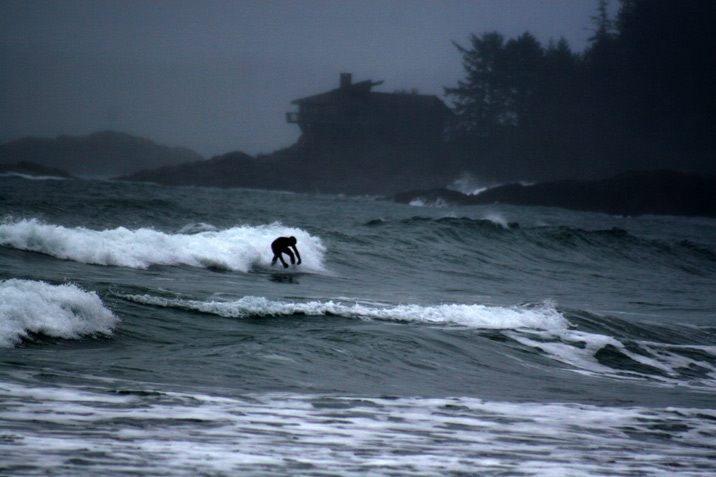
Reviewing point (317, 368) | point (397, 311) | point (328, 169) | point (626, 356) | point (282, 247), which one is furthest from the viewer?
point (328, 169)

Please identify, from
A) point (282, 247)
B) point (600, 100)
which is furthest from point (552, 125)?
point (282, 247)

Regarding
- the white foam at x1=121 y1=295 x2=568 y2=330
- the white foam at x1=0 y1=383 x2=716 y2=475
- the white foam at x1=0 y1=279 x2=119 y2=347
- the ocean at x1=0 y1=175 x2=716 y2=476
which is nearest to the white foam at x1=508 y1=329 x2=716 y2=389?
the ocean at x1=0 y1=175 x2=716 y2=476

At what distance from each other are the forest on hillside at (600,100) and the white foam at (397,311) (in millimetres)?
66187

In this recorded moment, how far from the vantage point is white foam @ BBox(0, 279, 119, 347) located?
21.9 feet

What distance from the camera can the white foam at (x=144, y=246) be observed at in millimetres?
12570

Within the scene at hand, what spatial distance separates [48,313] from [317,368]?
2.45 m

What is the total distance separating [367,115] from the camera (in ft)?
263

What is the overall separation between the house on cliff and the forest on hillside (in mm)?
2710

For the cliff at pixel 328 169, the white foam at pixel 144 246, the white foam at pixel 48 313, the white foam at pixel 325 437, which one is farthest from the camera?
the cliff at pixel 328 169

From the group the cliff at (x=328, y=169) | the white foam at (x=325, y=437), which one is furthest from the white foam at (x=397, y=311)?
the cliff at (x=328, y=169)

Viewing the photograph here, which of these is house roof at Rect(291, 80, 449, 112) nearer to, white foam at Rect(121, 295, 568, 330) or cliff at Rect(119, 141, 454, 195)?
cliff at Rect(119, 141, 454, 195)

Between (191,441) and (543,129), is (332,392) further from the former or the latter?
(543,129)

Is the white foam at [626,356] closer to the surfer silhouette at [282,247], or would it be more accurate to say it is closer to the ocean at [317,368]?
the ocean at [317,368]

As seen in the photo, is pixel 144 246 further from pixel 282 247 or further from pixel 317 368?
pixel 317 368
